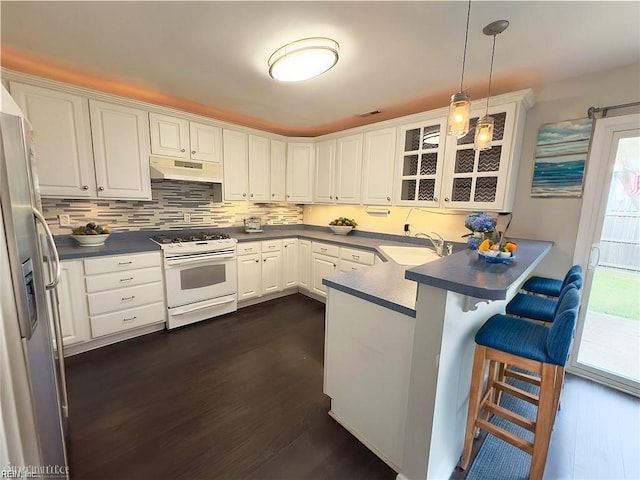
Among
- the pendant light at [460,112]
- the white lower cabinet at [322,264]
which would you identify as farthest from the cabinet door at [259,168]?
the pendant light at [460,112]

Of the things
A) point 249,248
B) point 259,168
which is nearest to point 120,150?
point 259,168

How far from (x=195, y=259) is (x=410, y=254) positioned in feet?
7.45

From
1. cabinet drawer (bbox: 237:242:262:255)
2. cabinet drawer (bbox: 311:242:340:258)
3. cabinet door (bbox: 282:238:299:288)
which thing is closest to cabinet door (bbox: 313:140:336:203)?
cabinet drawer (bbox: 311:242:340:258)

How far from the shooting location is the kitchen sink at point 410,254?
2.29m

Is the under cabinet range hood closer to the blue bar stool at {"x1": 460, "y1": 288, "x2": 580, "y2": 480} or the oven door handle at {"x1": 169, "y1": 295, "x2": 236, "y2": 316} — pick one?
the oven door handle at {"x1": 169, "y1": 295, "x2": 236, "y2": 316}

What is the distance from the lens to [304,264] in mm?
3791

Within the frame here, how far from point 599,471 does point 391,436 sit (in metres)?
1.17

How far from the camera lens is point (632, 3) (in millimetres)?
1350

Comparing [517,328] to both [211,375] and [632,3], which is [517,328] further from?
[211,375]

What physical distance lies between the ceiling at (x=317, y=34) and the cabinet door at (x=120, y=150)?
299 mm

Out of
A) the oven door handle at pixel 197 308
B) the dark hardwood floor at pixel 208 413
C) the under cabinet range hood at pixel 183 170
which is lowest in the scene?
the dark hardwood floor at pixel 208 413

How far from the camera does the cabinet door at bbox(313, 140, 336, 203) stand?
141 inches

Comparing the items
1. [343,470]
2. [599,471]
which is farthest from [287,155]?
[599,471]

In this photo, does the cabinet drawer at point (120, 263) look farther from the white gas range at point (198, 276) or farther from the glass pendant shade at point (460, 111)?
the glass pendant shade at point (460, 111)
